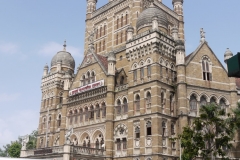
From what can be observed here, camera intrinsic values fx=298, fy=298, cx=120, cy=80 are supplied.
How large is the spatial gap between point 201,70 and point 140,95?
8242 millimetres

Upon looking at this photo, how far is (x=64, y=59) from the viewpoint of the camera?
48.0 m

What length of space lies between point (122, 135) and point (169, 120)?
5.75 m

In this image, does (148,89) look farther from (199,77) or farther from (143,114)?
(199,77)

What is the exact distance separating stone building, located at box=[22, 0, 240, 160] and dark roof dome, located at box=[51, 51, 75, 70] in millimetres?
5327

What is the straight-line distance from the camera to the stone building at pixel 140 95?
3141 centimetres

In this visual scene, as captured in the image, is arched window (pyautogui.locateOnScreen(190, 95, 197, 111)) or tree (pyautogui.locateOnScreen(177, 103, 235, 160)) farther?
arched window (pyautogui.locateOnScreen(190, 95, 197, 111))

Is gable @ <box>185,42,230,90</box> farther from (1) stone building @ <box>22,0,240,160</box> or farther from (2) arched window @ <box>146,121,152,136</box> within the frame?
(2) arched window @ <box>146,121,152,136</box>

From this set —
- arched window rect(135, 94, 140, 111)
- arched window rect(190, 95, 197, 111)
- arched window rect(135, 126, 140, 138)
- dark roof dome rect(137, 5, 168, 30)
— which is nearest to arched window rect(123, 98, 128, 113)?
arched window rect(135, 94, 140, 111)

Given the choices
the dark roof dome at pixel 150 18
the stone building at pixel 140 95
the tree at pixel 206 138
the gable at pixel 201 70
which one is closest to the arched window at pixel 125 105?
the stone building at pixel 140 95

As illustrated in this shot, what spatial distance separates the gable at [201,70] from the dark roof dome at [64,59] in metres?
20.8

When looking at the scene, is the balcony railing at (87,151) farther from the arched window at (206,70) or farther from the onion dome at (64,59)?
the onion dome at (64,59)

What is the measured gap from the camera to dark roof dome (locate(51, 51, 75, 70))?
4785cm

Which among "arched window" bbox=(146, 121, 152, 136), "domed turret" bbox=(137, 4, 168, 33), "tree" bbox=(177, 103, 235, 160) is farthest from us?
"domed turret" bbox=(137, 4, 168, 33)

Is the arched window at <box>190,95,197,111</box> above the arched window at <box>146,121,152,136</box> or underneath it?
above
